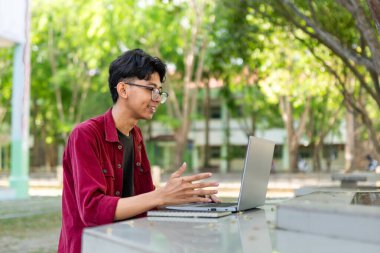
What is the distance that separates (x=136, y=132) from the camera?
3.16 m

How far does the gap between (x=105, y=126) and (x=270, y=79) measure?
20.5 metres

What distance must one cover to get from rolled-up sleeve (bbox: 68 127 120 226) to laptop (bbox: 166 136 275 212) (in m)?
0.30

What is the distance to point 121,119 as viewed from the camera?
115 inches

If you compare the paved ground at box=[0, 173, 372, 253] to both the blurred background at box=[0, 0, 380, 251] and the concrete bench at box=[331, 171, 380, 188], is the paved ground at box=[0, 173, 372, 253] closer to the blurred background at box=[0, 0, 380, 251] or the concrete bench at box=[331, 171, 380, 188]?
the concrete bench at box=[331, 171, 380, 188]

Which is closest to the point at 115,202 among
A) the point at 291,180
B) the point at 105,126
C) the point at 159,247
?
the point at 105,126

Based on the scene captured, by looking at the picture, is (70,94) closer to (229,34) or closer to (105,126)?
(229,34)

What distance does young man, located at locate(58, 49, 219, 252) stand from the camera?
8.02 feet

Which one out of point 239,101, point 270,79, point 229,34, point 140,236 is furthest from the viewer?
point 239,101

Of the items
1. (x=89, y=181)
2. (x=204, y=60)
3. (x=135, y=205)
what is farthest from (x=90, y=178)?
(x=204, y=60)

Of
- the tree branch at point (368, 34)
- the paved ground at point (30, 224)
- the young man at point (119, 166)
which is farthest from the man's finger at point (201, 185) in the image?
the tree branch at point (368, 34)

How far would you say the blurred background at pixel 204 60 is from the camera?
10.5 metres

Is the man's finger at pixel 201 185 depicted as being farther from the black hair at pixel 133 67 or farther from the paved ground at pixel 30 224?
the paved ground at pixel 30 224

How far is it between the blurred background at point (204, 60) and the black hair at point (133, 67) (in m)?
1.87

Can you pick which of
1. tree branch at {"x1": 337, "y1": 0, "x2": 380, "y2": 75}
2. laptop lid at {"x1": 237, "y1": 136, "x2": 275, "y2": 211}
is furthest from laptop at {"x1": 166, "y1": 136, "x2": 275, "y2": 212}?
tree branch at {"x1": 337, "y1": 0, "x2": 380, "y2": 75}
